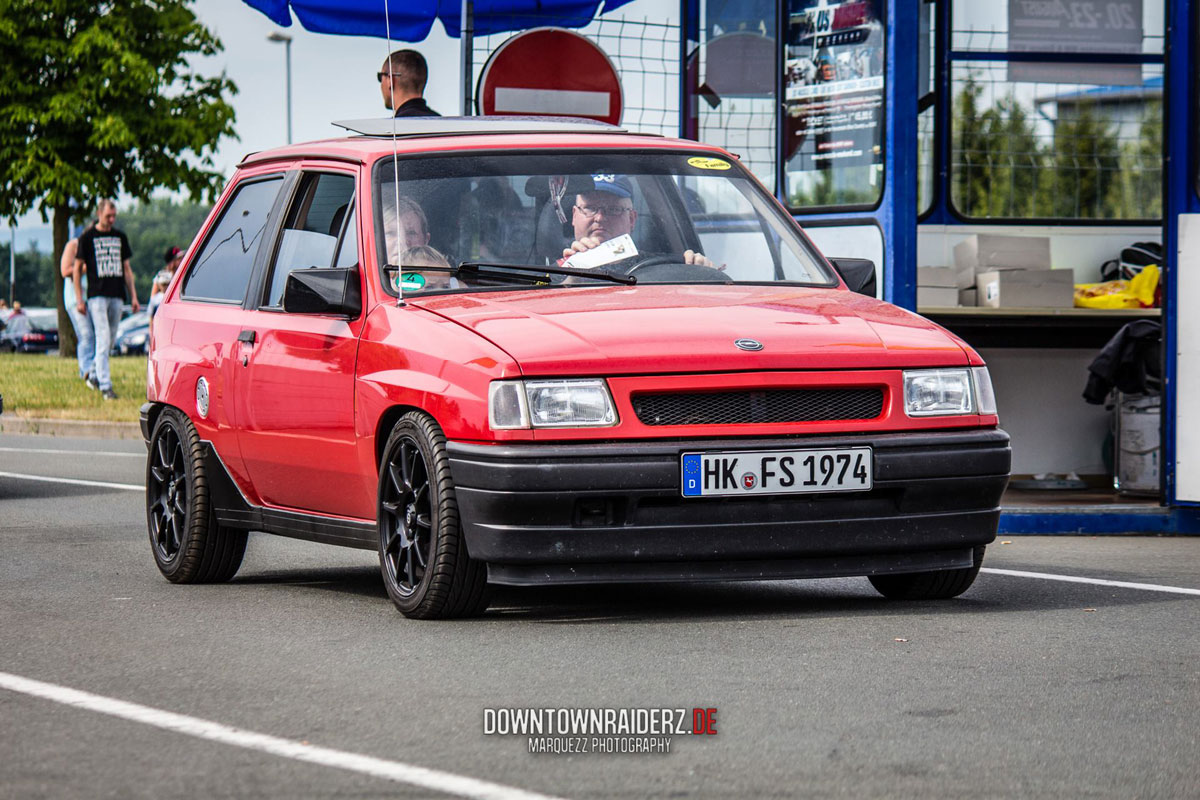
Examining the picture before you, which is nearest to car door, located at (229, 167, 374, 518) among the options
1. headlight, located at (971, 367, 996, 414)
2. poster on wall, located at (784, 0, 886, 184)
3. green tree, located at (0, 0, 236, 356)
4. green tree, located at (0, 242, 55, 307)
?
headlight, located at (971, 367, 996, 414)

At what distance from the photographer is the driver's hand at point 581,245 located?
716 cm

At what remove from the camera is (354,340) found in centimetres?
691

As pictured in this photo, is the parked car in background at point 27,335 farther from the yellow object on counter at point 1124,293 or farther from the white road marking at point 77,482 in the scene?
the yellow object on counter at point 1124,293

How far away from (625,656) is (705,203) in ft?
7.62

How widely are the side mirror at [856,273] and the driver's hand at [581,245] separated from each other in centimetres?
92

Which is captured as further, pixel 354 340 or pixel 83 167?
pixel 83 167

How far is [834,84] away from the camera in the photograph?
11.1 meters

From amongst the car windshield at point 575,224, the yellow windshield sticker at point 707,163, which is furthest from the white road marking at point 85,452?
the car windshield at point 575,224

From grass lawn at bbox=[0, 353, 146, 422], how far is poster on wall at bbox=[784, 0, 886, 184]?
9.79 meters

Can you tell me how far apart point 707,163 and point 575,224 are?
0.80 metres

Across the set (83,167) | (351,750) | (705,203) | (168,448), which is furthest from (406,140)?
(83,167)

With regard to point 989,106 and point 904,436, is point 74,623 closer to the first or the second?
point 904,436

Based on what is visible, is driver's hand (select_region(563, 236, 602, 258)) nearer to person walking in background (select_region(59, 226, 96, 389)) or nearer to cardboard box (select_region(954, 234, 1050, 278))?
cardboard box (select_region(954, 234, 1050, 278))

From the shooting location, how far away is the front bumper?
605 cm
